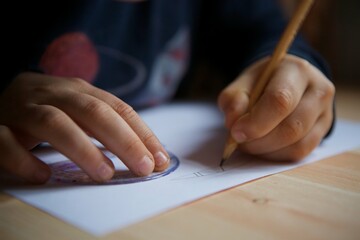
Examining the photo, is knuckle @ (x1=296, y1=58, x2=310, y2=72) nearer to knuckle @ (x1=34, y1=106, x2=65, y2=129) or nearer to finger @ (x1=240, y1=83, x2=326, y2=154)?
finger @ (x1=240, y1=83, x2=326, y2=154)

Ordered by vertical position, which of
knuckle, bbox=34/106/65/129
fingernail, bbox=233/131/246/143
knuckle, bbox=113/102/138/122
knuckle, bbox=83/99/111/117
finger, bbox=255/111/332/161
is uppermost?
knuckle, bbox=34/106/65/129

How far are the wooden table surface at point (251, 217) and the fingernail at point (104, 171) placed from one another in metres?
0.06

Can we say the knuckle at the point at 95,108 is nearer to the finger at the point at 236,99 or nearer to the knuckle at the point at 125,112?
the knuckle at the point at 125,112

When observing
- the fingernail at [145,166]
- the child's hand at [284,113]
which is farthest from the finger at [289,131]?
the fingernail at [145,166]

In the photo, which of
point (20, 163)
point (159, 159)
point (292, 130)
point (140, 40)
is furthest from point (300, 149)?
point (140, 40)

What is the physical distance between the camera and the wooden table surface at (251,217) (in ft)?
0.82

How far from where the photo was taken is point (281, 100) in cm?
39

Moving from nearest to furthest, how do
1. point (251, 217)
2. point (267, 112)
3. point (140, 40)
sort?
1. point (251, 217)
2. point (267, 112)
3. point (140, 40)

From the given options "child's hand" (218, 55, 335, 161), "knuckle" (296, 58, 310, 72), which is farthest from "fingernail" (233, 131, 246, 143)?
"knuckle" (296, 58, 310, 72)

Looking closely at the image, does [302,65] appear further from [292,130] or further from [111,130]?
[111,130]

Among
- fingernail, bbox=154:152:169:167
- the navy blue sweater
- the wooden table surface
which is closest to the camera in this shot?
the wooden table surface

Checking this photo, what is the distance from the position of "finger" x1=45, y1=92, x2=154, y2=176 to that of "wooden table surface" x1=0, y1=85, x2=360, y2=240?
0.21ft

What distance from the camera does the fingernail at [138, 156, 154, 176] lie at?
33 cm

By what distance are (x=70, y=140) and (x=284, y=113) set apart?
187 millimetres
